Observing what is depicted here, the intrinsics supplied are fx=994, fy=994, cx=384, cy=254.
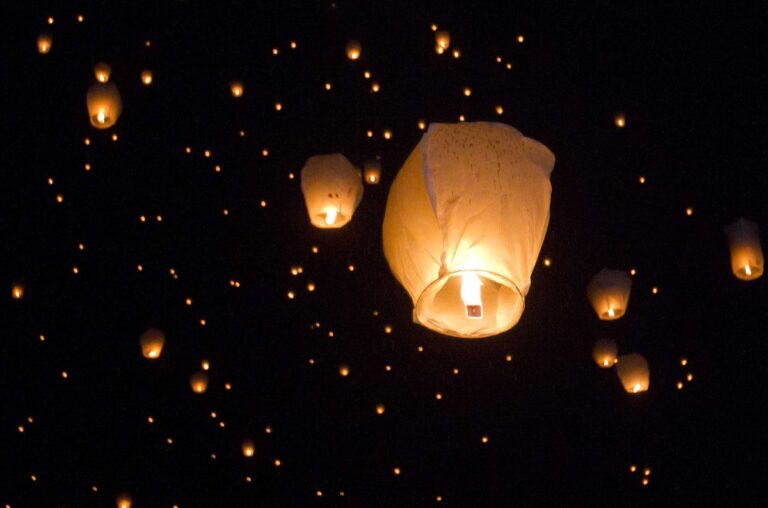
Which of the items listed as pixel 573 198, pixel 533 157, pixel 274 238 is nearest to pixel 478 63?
pixel 573 198

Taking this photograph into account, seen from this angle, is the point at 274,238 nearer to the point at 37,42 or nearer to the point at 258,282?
the point at 258,282

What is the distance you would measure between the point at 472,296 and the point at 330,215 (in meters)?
1.21

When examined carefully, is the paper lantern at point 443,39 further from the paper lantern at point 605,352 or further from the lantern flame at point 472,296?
the lantern flame at point 472,296

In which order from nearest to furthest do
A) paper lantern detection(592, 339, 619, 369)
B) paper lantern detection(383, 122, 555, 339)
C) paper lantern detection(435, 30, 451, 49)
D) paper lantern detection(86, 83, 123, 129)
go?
paper lantern detection(383, 122, 555, 339), paper lantern detection(86, 83, 123, 129), paper lantern detection(435, 30, 451, 49), paper lantern detection(592, 339, 619, 369)

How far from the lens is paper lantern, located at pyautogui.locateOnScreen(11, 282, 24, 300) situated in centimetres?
445

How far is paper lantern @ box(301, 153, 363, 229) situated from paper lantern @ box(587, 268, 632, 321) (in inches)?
48.9

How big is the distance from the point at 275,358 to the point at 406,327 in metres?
0.64

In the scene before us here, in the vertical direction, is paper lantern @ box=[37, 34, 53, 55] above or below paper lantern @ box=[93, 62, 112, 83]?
above

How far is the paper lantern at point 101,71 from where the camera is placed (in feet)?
13.6

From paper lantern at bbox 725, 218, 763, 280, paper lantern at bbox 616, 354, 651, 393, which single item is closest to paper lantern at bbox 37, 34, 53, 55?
paper lantern at bbox 616, 354, 651, 393

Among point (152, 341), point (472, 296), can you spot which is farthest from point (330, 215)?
point (152, 341)

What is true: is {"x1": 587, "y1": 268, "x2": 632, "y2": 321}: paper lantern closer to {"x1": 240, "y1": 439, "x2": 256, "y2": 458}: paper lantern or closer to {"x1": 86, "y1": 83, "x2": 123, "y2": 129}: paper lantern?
{"x1": 240, "y1": 439, "x2": 256, "y2": 458}: paper lantern

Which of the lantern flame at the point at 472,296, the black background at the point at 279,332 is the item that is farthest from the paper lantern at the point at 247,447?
the lantern flame at the point at 472,296

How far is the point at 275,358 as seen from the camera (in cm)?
461
